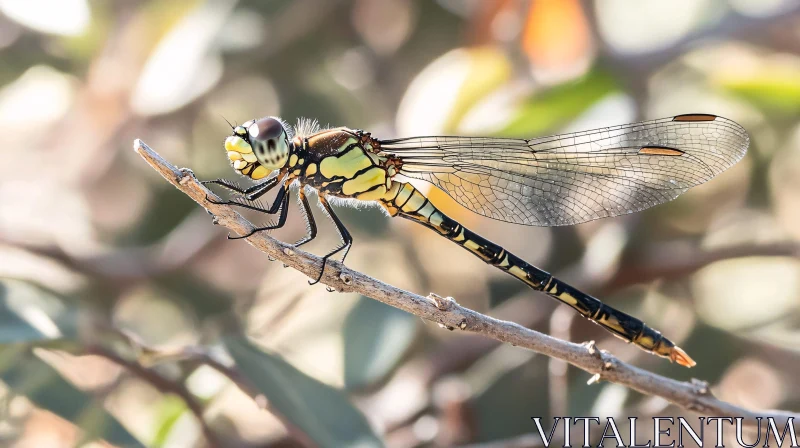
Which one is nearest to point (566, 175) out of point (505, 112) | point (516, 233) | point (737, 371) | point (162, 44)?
point (505, 112)

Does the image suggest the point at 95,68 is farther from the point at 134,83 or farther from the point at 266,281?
the point at 266,281

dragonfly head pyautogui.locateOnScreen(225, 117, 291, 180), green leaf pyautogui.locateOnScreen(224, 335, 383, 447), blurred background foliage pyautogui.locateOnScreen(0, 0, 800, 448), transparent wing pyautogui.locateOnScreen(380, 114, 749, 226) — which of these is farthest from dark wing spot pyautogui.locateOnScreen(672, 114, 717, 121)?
green leaf pyautogui.locateOnScreen(224, 335, 383, 447)

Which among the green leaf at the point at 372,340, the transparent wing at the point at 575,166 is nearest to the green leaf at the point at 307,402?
the green leaf at the point at 372,340

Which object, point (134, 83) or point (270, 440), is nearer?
point (270, 440)

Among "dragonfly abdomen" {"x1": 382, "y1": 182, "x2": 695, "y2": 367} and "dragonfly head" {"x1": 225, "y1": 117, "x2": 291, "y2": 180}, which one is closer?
"dragonfly head" {"x1": 225, "y1": 117, "x2": 291, "y2": 180}

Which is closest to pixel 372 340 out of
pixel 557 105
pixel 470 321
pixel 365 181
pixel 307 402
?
pixel 307 402

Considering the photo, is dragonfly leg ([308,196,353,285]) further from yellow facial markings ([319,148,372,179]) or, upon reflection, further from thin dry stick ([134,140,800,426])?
thin dry stick ([134,140,800,426])

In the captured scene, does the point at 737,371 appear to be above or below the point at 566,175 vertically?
below
